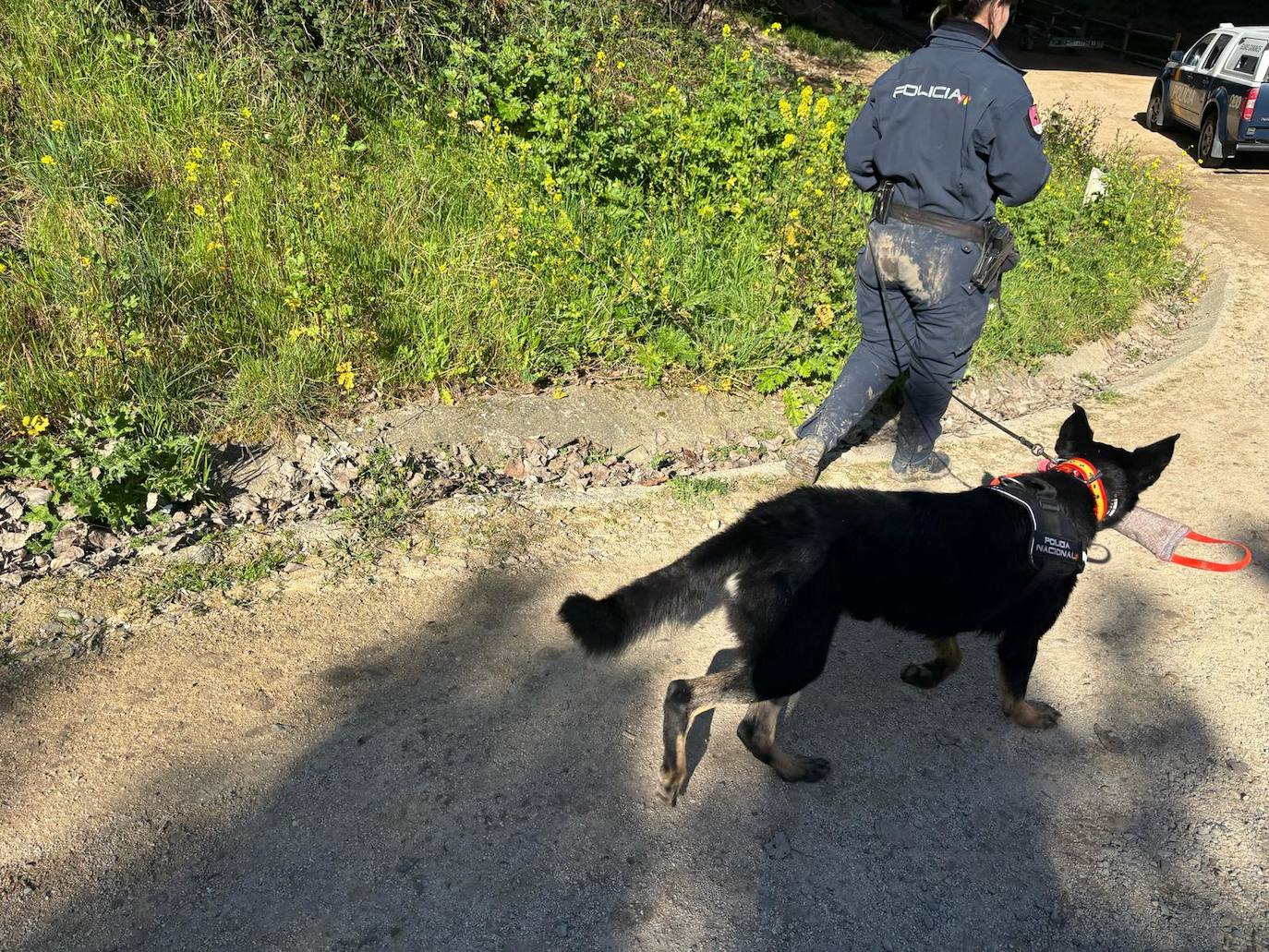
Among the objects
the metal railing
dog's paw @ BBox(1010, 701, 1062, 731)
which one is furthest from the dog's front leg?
the metal railing

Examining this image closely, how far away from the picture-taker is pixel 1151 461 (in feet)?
11.5

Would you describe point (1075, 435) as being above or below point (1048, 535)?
above

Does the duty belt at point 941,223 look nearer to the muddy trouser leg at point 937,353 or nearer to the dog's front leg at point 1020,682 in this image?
the muddy trouser leg at point 937,353

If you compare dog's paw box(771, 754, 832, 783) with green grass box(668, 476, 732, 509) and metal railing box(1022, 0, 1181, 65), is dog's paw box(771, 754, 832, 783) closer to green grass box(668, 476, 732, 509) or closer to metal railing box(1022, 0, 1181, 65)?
green grass box(668, 476, 732, 509)

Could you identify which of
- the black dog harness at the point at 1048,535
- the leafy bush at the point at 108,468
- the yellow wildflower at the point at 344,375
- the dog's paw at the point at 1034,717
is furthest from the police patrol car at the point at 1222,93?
the leafy bush at the point at 108,468

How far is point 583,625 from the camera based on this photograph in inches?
108

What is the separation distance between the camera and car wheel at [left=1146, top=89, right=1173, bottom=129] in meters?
15.2

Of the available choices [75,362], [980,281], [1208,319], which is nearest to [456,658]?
[75,362]

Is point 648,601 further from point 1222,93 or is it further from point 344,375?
point 1222,93

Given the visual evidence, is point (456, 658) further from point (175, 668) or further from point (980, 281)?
point (980, 281)

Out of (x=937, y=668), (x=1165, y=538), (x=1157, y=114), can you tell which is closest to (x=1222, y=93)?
(x=1157, y=114)

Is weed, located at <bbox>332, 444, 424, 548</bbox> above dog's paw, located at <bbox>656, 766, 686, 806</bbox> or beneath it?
above

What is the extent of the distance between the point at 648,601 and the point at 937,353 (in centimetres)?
261

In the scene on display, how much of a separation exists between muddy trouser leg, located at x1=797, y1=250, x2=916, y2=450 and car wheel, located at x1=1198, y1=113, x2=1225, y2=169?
35.7ft
